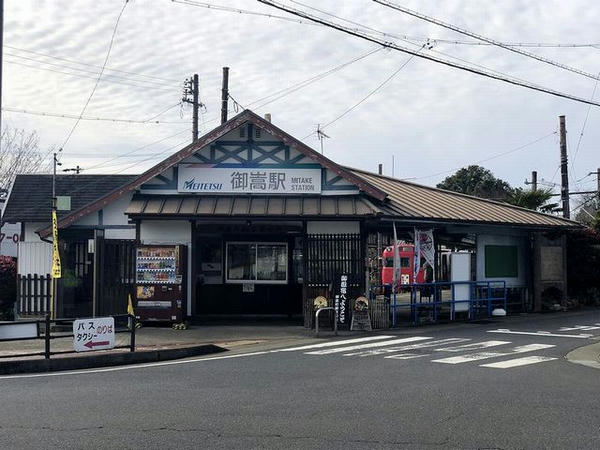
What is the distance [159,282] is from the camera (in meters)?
18.7

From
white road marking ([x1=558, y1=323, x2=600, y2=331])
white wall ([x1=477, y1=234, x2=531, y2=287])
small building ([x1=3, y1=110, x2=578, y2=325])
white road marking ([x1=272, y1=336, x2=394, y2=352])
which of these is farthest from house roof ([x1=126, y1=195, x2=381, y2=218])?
white road marking ([x1=558, y1=323, x2=600, y2=331])

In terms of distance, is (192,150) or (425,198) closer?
(192,150)

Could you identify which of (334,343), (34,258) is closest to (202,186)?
(34,258)

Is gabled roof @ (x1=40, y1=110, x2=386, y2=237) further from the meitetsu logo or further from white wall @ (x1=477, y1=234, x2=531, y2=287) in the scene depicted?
white wall @ (x1=477, y1=234, x2=531, y2=287)

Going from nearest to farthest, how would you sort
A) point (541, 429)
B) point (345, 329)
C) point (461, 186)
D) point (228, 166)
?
point (541, 429) → point (345, 329) → point (228, 166) → point (461, 186)

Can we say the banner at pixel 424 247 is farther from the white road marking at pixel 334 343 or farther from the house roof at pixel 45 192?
the house roof at pixel 45 192

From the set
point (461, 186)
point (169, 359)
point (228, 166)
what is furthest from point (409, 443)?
point (461, 186)

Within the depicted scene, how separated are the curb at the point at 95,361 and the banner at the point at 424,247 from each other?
27.4ft

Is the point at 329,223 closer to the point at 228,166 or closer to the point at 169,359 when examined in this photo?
the point at 228,166

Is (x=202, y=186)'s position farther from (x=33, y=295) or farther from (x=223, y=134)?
(x=33, y=295)

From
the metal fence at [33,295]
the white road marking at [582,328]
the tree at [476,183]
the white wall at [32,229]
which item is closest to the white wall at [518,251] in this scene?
the white road marking at [582,328]

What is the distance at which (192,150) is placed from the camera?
1927 centimetres

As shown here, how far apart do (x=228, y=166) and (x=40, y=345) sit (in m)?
7.23

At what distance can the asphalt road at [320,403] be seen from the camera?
7.07 metres
